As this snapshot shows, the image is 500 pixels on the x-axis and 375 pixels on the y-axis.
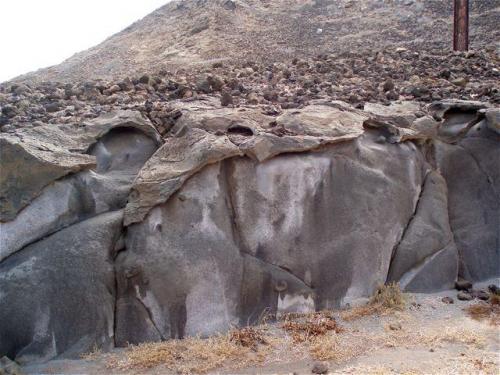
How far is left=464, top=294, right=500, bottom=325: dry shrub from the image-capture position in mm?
4505

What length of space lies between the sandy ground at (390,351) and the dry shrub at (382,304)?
0.14 feet

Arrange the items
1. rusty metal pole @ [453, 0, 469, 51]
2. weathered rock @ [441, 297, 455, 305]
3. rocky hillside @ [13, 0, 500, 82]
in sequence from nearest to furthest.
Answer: weathered rock @ [441, 297, 455, 305]
rusty metal pole @ [453, 0, 469, 51]
rocky hillside @ [13, 0, 500, 82]

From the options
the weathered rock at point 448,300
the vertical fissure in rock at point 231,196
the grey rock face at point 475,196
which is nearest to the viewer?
the vertical fissure in rock at point 231,196

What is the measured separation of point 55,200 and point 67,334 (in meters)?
0.98

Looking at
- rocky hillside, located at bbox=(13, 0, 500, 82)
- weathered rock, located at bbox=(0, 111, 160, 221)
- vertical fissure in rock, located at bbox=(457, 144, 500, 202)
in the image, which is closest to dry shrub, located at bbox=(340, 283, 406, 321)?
vertical fissure in rock, located at bbox=(457, 144, 500, 202)

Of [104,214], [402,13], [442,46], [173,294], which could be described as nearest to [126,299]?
[173,294]

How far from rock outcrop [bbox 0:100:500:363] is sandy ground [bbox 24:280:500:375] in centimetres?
28

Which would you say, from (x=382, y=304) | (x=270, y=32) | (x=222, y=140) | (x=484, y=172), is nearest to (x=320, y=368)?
(x=382, y=304)

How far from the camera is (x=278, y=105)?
5.25m

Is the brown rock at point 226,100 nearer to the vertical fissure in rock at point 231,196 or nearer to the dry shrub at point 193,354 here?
the vertical fissure in rock at point 231,196

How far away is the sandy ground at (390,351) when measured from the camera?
377 cm

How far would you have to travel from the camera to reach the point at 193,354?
390cm

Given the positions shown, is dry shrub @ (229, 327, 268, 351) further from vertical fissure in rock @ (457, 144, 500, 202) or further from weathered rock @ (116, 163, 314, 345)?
vertical fissure in rock @ (457, 144, 500, 202)

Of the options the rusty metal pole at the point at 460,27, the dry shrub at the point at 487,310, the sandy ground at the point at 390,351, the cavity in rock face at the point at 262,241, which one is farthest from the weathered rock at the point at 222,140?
the rusty metal pole at the point at 460,27
